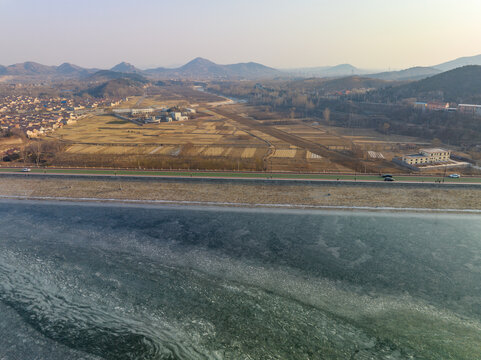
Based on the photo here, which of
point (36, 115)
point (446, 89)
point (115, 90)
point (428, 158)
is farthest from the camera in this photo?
point (115, 90)

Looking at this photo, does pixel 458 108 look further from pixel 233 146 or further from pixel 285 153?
pixel 233 146

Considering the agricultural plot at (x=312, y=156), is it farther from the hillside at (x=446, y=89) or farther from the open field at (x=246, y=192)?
the hillside at (x=446, y=89)

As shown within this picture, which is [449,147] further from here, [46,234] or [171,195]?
[46,234]

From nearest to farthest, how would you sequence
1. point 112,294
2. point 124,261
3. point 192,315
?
1. point 192,315
2. point 112,294
3. point 124,261

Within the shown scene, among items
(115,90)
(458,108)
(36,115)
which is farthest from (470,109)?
(115,90)

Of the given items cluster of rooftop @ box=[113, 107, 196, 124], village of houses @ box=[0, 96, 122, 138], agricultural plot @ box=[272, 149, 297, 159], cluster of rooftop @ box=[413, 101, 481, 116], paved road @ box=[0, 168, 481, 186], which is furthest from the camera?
cluster of rooftop @ box=[113, 107, 196, 124]

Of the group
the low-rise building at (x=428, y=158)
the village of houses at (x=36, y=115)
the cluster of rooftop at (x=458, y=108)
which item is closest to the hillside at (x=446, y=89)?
the cluster of rooftop at (x=458, y=108)

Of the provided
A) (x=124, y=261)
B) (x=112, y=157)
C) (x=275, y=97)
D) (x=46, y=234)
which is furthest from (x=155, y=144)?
(x=275, y=97)

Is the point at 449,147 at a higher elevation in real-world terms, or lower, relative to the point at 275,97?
lower

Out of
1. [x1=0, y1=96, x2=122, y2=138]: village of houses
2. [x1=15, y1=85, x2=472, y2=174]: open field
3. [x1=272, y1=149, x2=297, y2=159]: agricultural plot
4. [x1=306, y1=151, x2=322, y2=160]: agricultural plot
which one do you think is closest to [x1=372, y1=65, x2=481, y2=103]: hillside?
[x1=15, y1=85, x2=472, y2=174]: open field

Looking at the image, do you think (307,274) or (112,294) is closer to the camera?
(112,294)

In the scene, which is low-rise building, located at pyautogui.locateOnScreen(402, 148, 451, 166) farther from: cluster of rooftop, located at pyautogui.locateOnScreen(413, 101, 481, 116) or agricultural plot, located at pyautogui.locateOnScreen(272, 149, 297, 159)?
cluster of rooftop, located at pyautogui.locateOnScreen(413, 101, 481, 116)
